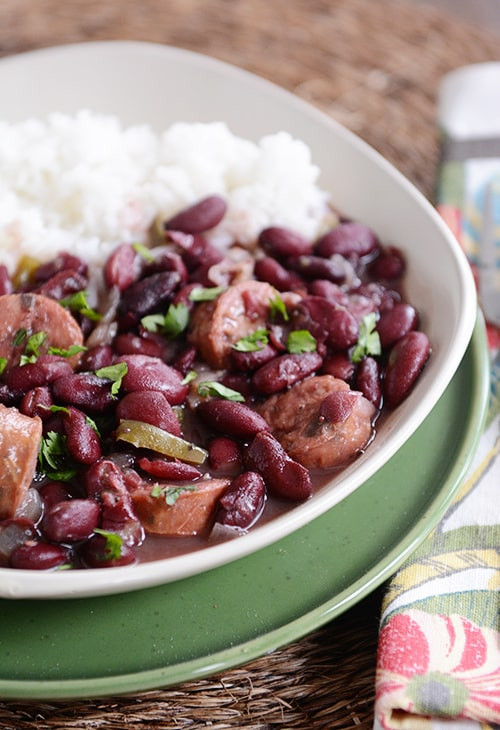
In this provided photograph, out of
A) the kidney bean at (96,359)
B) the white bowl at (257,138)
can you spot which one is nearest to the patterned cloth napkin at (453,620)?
the white bowl at (257,138)

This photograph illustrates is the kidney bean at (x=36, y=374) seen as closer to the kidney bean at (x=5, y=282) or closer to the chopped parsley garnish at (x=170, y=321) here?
the chopped parsley garnish at (x=170, y=321)

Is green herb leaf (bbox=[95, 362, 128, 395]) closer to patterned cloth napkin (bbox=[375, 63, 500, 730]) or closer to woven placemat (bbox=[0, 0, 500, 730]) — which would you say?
patterned cloth napkin (bbox=[375, 63, 500, 730])

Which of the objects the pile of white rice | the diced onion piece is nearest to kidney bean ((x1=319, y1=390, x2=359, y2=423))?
the diced onion piece

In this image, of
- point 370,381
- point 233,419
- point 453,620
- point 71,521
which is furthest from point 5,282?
point 453,620

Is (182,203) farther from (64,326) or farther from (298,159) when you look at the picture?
(64,326)

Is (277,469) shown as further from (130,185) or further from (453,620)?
(130,185)
